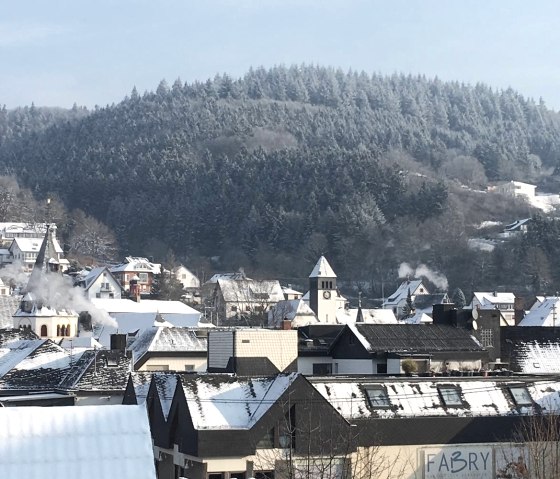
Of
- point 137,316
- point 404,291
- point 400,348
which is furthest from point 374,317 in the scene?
point 400,348

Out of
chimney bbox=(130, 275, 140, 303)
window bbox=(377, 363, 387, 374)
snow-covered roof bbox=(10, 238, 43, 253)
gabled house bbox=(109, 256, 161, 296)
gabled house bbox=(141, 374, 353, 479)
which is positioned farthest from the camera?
snow-covered roof bbox=(10, 238, 43, 253)

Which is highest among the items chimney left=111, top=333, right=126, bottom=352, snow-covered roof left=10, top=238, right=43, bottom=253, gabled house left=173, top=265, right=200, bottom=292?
snow-covered roof left=10, top=238, right=43, bottom=253

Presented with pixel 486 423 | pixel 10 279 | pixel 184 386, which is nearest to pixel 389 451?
pixel 486 423

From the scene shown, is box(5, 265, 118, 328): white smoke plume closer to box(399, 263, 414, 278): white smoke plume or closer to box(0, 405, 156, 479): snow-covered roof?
box(0, 405, 156, 479): snow-covered roof

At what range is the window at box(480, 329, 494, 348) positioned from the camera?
49562 millimetres

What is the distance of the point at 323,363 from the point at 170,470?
1640 cm

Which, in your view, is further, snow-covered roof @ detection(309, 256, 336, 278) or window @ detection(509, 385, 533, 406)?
snow-covered roof @ detection(309, 256, 336, 278)

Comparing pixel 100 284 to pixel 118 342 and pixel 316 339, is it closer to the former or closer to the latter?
pixel 316 339

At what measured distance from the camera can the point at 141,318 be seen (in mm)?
88000

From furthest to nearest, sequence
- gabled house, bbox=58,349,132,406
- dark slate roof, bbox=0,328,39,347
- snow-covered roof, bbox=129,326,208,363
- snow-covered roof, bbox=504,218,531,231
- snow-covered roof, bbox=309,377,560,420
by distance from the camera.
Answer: snow-covered roof, bbox=504,218,531,231, snow-covered roof, bbox=129,326,208,363, dark slate roof, bbox=0,328,39,347, gabled house, bbox=58,349,132,406, snow-covered roof, bbox=309,377,560,420

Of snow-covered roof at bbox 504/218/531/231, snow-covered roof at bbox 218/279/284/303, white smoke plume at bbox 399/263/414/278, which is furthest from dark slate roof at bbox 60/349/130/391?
snow-covered roof at bbox 504/218/531/231

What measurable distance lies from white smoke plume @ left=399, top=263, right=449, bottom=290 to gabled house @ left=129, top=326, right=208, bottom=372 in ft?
320

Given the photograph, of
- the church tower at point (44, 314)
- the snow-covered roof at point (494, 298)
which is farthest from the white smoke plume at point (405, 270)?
the church tower at point (44, 314)

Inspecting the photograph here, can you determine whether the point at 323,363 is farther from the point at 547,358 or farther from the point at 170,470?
the point at 170,470
